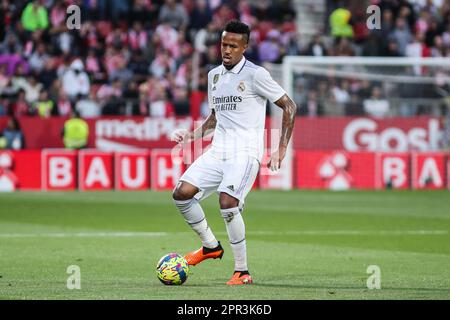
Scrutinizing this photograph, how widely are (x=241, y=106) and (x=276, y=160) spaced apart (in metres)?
0.71

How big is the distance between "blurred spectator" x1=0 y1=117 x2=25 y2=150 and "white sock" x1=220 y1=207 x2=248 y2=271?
17.0m

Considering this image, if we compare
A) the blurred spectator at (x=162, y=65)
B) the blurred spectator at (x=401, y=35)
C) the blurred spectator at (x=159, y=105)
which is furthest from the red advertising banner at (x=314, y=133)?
the blurred spectator at (x=401, y=35)

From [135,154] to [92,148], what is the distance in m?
1.54

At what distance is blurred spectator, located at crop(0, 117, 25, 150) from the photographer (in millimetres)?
27000

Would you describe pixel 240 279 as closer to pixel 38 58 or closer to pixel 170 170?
pixel 170 170

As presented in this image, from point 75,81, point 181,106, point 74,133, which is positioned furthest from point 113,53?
point 74,133

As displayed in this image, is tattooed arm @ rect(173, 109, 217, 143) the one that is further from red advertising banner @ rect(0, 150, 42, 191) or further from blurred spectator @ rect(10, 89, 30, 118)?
blurred spectator @ rect(10, 89, 30, 118)

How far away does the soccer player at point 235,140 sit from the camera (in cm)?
1075

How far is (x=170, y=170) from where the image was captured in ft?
88.9

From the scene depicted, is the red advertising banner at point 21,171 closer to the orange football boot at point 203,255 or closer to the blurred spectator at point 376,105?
the blurred spectator at point 376,105

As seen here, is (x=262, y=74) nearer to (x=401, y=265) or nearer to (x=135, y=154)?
(x=401, y=265)

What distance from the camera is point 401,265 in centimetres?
1249

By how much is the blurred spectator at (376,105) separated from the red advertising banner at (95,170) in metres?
6.65
